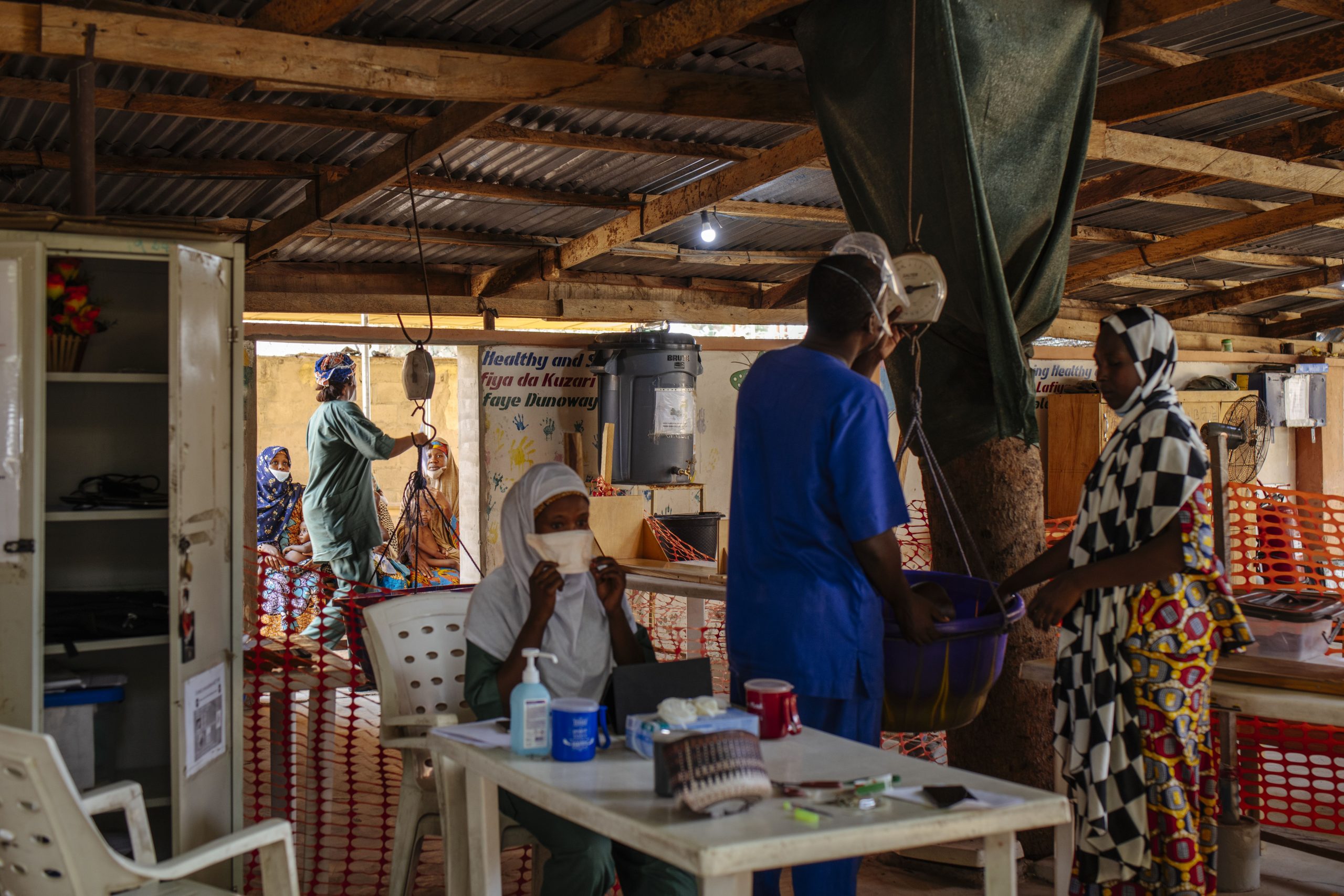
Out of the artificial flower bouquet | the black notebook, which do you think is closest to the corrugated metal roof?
the artificial flower bouquet

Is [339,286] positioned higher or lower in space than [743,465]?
higher

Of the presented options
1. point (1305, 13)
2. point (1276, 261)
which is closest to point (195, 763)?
point (1305, 13)

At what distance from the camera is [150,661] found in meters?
4.21

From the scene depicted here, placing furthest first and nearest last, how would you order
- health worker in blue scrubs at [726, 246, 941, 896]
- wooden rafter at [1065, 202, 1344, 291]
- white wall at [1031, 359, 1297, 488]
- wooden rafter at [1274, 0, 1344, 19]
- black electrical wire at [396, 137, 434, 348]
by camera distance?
1. white wall at [1031, 359, 1297, 488]
2. wooden rafter at [1065, 202, 1344, 291]
3. black electrical wire at [396, 137, 434, 348]
4. wooden rafter at [1274, 0, 1344, 19]
5. health worker in blue scrubs at [726, 246, 941, 896]

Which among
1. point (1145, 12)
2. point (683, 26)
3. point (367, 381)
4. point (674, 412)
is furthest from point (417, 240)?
point (367, 381)

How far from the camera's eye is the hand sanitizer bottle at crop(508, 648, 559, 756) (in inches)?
100

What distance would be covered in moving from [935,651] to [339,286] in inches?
306

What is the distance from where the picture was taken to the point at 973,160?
3.85 m

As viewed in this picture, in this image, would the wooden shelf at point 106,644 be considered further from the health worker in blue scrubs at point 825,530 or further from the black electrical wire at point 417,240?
the black electrical wire at point 417,240

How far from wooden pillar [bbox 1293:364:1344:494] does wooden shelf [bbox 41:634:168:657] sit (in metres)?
14.2

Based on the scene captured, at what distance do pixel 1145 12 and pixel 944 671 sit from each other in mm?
2766

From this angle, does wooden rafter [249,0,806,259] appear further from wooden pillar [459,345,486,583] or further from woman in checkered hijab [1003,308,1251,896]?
woman in checkered hijab [1003,308,1251,896]

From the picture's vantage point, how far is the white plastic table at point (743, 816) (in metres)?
2.02

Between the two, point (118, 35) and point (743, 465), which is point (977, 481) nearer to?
point (743, 465)
